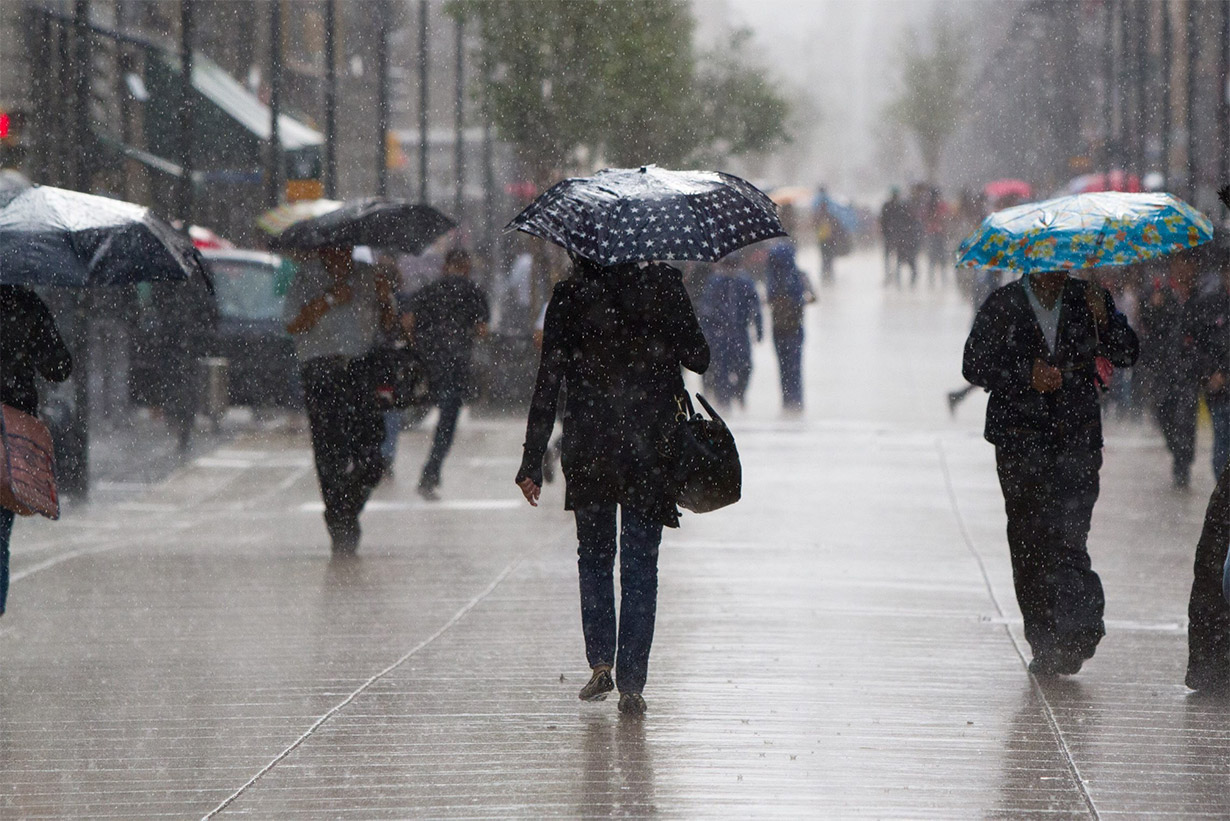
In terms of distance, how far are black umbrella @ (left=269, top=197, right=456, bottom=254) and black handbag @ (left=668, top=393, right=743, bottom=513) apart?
15.7 ft

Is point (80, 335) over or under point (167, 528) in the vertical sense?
over

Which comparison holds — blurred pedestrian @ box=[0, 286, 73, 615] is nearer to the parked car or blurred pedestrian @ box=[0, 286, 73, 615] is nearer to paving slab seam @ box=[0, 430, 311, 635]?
paving slab seam @ box=[0, 430, 311, 635]

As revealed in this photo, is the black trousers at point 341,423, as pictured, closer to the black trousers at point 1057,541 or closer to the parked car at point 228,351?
the black trousers at point 1057,541

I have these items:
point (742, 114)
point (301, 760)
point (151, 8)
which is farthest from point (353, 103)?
point (301, 760)

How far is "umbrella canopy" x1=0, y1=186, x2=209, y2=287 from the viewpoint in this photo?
8.39 meters

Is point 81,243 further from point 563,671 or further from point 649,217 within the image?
point 649,217

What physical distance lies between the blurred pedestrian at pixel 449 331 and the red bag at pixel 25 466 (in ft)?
23.1

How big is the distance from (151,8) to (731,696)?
2888 cm

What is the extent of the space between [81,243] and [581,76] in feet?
89.7

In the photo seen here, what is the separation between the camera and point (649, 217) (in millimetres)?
6883

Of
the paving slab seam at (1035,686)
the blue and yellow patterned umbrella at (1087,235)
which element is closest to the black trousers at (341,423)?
the paving slab seam at (1035,686)

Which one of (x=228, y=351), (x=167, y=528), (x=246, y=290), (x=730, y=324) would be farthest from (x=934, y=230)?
(x=167, y=528)

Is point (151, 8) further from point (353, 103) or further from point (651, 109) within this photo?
point (353, 103)

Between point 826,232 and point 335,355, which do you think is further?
point 826,232
